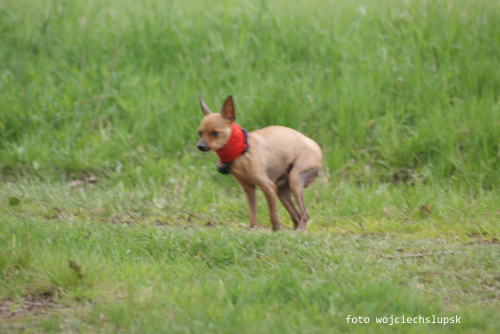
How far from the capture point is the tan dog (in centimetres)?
561

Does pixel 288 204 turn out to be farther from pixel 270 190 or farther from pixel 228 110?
pixel 228 110

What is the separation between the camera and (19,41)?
1067cm

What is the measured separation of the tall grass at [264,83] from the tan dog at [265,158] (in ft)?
6.11

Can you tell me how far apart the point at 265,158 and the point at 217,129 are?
0.56 m

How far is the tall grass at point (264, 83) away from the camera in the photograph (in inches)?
313

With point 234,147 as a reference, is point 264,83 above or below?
below

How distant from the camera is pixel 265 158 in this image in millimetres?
5793

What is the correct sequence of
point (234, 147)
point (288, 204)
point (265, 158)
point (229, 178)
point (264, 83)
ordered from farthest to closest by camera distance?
point (264, 83), point (229, 178), point (288, 204), point (265, 158), point (234, 147)

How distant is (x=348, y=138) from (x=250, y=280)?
13.6ft

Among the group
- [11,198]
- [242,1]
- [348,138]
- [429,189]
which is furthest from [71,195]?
[242,1]

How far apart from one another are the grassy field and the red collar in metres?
0.70

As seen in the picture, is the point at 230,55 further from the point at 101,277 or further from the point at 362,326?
the point at 362,326

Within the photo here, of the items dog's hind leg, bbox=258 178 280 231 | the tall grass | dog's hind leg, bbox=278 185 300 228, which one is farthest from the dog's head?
the tall grass

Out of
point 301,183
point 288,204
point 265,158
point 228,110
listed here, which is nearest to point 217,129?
point 228,110
